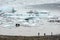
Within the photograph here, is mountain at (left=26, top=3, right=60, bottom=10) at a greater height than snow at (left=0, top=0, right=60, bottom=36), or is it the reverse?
mountain at (left=26, top=3, right=60, bottom=10)

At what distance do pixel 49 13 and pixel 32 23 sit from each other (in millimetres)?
351

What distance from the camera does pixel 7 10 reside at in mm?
2416

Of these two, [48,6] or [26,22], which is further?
[48,6]

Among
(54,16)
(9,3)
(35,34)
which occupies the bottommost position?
(35,34)

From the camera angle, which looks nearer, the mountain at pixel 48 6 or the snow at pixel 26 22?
the snow at pixel 26 22

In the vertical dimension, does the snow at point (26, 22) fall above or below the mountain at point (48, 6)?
below

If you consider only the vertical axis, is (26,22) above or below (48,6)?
below

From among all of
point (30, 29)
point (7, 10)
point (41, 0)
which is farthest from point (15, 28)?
point (41, 0)

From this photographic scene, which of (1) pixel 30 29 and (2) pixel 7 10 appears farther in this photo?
(2) pixel 7 10

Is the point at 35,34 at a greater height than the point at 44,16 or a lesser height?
lesser

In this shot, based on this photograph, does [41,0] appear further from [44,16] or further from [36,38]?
[36,38]

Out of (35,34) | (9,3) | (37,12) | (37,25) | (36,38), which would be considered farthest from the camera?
(9,3)

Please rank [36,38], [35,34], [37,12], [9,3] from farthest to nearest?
1. [9,3]
2. [37,12]
3. [35,34]
4. [36,38]

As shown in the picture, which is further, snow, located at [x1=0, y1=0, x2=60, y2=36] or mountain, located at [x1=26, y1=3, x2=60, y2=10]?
mountain, located at [x1=26, y1=3, x2=60, y2=10]
